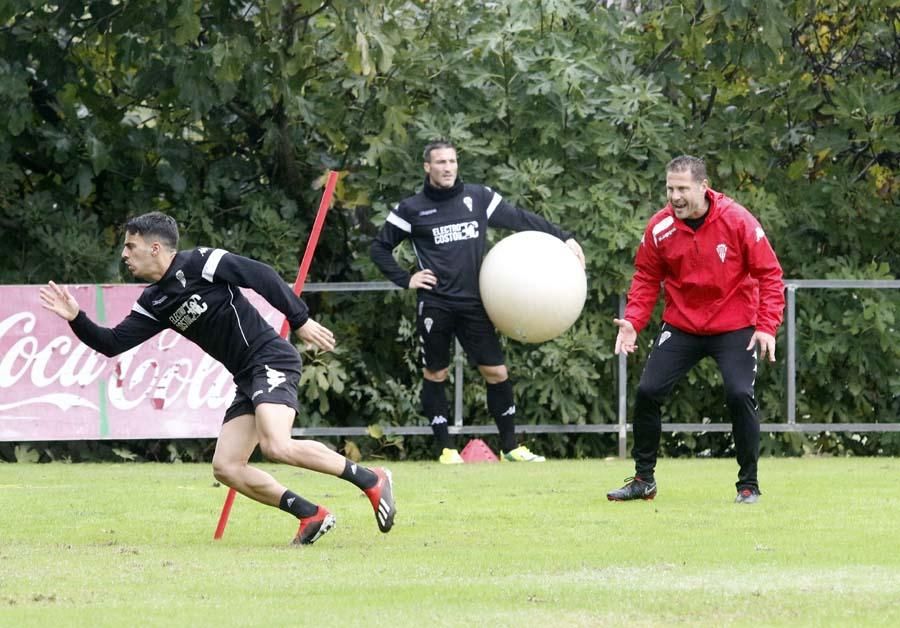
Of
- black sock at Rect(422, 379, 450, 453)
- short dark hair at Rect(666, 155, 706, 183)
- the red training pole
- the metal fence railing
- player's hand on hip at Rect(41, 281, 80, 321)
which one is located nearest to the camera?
player's hand on hip at Rect(41, 281, 80, 321)

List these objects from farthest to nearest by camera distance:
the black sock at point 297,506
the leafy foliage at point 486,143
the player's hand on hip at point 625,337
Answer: the leafy foliage at point 486,143 < the player's hand on hip at point 625,337 < the black sock at point 297,506

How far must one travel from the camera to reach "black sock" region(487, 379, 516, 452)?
13789 millimetres

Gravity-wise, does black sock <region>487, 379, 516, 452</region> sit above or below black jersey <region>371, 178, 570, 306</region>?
below

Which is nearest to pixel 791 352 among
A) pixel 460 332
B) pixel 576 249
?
pixel 576 249

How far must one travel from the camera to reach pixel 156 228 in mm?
8617

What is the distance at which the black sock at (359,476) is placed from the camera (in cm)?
854

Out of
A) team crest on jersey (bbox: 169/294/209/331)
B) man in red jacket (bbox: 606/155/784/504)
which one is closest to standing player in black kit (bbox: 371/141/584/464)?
man in red jacket (bbox: 606/155/784/504)

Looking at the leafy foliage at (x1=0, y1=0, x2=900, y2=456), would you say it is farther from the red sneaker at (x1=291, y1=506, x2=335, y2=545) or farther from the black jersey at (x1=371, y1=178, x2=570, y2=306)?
the red sneaker at (x1=291, y1=506, x2=335, y2=545)

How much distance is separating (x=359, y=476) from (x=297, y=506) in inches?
13.6

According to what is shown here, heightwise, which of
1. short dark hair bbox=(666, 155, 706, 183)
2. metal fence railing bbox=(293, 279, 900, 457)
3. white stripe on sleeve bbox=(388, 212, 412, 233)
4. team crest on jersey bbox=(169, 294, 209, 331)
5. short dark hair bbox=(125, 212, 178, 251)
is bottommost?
metal fence railing bbox=(293, 279, 900, 457)

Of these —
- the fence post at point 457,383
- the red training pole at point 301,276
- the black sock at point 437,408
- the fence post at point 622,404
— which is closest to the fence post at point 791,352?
the fence post at point 622,404

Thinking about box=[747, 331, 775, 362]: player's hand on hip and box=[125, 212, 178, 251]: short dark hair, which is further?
box=[747, 331, 775, 362]: player's hand on hip

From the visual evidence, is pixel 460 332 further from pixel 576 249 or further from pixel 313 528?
pixel 313 528

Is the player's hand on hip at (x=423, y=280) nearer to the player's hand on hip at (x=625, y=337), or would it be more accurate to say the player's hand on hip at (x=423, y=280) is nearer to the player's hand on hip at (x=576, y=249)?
the player's hand on hip at (x=576, y=249)
